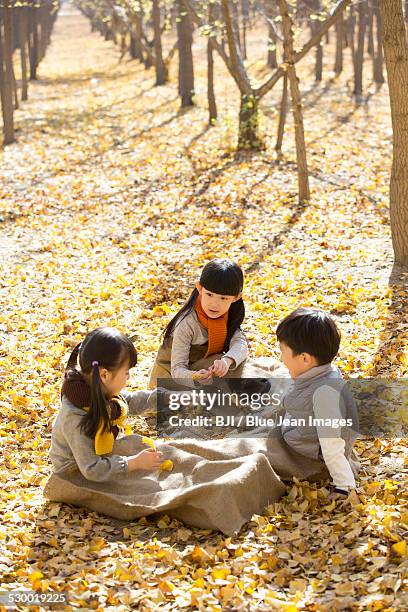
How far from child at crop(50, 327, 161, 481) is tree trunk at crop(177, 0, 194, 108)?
14.1 metres

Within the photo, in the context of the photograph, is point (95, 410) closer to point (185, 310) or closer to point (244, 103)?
point (185, 310)

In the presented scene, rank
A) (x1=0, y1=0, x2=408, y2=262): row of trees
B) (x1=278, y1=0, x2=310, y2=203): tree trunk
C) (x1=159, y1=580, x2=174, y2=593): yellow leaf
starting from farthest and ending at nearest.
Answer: (x1=278, y1=0, x2=310, y2=203): tree trunk
(x1=0, y1=0, x2=408, y2=262): row of trees
(x1=159, y1=580, x2=174, y2=593): yellow leaf

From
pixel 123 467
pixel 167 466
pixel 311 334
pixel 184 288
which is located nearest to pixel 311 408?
pixel 311 334

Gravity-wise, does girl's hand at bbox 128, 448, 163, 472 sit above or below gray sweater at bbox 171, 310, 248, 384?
below

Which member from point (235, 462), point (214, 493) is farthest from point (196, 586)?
point (235, 462)

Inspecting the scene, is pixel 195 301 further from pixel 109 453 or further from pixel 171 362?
pixel 109 453

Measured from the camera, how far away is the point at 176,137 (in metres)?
15.8

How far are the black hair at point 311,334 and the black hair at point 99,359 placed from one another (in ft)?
2.72

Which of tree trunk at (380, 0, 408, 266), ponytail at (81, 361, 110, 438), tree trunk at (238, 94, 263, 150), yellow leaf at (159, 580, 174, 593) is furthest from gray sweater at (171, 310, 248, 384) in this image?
tree trunk at (238, 94, 263, 150)

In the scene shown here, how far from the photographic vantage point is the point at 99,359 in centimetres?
383

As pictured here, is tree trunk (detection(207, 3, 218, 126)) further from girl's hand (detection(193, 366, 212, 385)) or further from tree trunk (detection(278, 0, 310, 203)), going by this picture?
girl's hand (detection(193, 366, 212, 385))

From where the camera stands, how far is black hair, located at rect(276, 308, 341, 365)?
397 cm

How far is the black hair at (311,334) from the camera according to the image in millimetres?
3971

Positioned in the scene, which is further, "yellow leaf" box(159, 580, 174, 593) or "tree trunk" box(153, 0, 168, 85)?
"tree trunk" box(153, 0, 168, 85)
